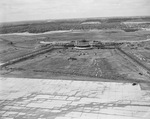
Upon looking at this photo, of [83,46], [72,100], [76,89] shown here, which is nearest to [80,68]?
[76,89]

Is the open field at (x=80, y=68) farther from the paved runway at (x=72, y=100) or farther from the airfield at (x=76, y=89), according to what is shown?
the paved runway at (x=72, y=100)

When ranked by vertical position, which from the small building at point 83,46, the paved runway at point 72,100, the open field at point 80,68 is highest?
the small building at point 83,46

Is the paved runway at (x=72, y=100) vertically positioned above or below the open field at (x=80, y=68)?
below

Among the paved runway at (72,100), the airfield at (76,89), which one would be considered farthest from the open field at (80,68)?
the paved runway at (72,100)

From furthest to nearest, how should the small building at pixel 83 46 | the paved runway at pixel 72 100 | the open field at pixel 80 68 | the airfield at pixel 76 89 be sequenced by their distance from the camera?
the small building at pixel 83 46
the open field at pixel 80 68
the airfield at pixel 76 89
the paved runway at pixel 72 100

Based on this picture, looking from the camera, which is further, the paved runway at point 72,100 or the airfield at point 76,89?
the airfield at point 76,89

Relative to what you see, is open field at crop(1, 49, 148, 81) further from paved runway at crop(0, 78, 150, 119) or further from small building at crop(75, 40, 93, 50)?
small building at crop(75, 40, 93, 50)

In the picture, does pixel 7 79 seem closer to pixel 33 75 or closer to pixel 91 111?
pixel 33 75

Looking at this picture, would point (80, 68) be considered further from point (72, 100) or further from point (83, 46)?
point (83, 46)

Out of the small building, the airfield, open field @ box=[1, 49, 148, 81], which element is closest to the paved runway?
the airfield
